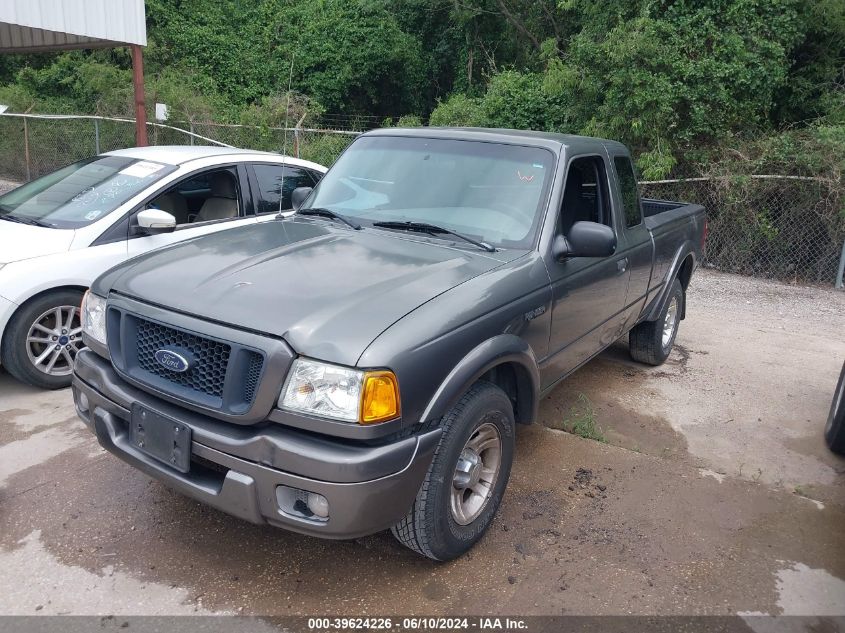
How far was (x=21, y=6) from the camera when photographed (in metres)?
9.01

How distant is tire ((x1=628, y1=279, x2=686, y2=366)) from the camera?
600cm

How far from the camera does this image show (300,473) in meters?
2.60

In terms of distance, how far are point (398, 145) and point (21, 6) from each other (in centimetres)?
738

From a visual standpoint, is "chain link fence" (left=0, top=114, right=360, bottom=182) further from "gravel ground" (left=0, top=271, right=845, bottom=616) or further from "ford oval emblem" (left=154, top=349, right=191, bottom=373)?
"ford oval emblem" (left=154, top=349, right=191, bottom=373)

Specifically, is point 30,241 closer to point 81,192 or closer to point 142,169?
point 81,192

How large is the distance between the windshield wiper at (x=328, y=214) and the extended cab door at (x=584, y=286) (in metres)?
1.11

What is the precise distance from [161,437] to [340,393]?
0.84 metres

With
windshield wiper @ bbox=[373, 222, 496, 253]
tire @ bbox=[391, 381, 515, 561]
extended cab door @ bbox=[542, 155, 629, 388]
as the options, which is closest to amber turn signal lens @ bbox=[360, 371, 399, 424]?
tire @ bbox=[391, 381, 515, 561]

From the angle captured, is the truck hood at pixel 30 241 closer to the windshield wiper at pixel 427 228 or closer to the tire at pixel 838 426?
the windshield wiper at pixel 427 228

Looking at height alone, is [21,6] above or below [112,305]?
above

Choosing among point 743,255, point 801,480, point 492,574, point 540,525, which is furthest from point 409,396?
point 743,255

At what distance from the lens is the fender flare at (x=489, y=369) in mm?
2851

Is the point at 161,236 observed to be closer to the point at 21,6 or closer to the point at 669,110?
the point at 21,6

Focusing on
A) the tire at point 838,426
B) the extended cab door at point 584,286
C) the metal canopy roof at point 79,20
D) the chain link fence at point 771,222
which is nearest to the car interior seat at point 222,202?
the extended cab door at point 584,286
